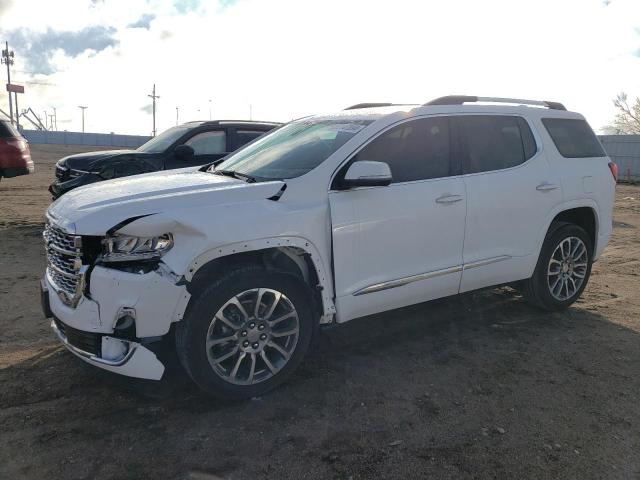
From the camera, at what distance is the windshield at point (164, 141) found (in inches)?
324

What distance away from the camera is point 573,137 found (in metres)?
5.22

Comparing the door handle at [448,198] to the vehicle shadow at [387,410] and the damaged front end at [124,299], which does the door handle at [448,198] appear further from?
the damaged front end at [124,299]

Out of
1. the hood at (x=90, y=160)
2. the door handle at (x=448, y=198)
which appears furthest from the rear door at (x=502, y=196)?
the hood at (x=90, y=160)

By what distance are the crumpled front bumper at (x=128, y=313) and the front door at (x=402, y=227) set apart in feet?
3.83

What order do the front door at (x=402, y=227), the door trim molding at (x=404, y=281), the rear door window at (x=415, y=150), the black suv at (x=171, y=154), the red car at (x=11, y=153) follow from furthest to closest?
the red car at (x=11, y=153) < the black suv at (x=171, y=154) < the rear door window at (x=415, y=150) < the door trim molding at (x=404, y=281) < the front door at (x=402, y=227)

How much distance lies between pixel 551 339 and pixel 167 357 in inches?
127

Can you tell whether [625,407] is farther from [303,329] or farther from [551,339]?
[303,329]

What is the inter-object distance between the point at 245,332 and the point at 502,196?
2474 millimetres

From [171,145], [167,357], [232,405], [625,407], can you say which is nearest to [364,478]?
[232,405]

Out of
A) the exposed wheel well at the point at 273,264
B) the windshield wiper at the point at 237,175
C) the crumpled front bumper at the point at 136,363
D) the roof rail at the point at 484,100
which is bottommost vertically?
the crumpled front bumper at the point at 136,363

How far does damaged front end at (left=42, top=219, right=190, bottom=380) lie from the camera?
118 inches

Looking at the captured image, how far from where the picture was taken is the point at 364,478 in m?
2.66

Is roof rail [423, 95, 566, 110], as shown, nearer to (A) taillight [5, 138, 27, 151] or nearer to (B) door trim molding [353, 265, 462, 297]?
(B) door trim molding [353, 265, 462, 297]

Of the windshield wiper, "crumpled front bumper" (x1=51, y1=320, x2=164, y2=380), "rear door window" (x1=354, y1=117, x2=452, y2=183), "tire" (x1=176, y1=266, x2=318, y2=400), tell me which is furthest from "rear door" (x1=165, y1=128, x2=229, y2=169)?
"crumpled front bumper" (x1=51, y1=320, x2=164, y2=380)
